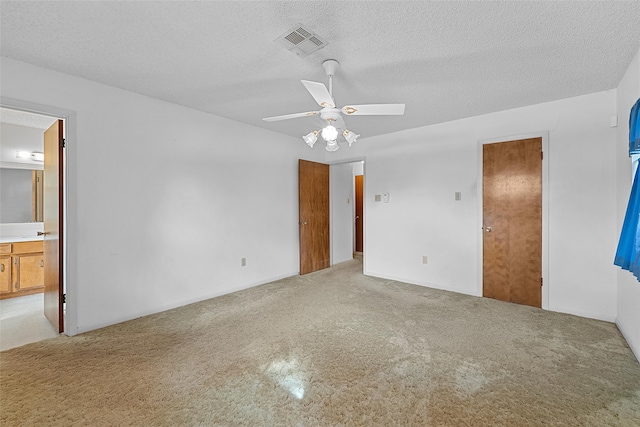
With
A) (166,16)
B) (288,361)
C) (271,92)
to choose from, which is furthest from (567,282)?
(166,16)

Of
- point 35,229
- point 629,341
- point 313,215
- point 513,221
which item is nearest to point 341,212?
point 313,215

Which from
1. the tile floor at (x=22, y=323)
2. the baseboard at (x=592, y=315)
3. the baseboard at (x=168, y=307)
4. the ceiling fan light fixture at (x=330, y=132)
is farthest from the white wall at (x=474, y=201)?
the tile floor at (x=22, y=323)

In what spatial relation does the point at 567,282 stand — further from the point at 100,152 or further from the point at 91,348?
the point at 100,152

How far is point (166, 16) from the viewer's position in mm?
1750

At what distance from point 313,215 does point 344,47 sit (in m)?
3.24

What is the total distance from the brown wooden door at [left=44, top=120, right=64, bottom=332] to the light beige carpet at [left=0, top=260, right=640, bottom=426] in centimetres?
44

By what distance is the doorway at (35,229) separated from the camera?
261cm

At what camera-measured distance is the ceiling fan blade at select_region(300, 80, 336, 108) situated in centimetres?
179

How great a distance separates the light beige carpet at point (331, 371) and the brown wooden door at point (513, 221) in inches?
14.5

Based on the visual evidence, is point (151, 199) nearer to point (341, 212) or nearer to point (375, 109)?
point (375, 109)

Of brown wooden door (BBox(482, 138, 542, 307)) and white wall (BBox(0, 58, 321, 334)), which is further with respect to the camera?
brown wooden door (BBox(482, 138, 542, 307))

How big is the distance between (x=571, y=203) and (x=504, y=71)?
171 cm

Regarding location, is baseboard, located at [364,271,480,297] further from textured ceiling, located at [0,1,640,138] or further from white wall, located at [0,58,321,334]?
textured ceiling, located at [0,1,640,138]

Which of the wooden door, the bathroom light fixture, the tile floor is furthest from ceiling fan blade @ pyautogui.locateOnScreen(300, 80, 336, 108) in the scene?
the wooden door
